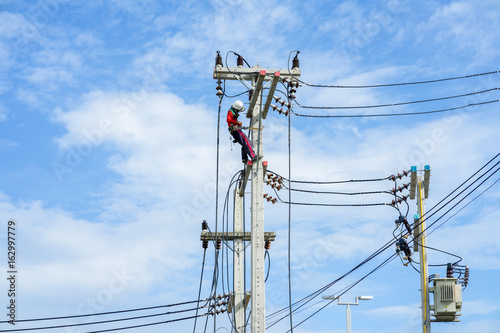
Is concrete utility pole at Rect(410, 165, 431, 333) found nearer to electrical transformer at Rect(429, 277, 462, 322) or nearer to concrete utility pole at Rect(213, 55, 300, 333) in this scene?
electrical transformer at Rect(429, 277, 462, 322)

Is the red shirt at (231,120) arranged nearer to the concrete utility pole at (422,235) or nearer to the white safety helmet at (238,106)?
the white safety helmet at (238,106)

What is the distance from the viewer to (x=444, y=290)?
794 inches

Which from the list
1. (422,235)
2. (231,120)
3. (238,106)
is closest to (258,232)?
(231,120)

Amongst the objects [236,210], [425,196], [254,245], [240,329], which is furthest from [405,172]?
[254,245]

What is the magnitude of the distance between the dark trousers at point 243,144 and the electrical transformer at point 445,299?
7649mm

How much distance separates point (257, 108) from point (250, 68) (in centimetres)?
88

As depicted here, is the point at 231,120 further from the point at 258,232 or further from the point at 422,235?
the point at 422,235

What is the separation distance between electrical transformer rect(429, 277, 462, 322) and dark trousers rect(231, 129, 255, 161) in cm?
765

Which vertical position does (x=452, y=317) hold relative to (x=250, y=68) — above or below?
below

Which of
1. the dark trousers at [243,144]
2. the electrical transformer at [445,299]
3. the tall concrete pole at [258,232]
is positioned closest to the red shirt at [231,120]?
the dark trousers at [243,144]

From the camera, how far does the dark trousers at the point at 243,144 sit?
15.3 m

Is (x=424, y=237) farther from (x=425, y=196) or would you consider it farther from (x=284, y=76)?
(x=284, y=76)

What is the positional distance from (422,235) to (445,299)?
179 centimetres

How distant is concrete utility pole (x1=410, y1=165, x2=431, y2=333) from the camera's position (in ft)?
65.2
